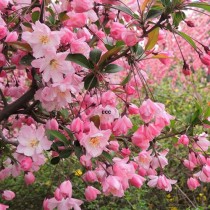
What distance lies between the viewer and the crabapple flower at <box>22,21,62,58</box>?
1.13 m

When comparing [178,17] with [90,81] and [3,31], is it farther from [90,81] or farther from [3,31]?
[3,31]

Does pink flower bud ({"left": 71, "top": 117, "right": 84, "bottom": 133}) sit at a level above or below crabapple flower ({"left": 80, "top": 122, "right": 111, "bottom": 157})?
above

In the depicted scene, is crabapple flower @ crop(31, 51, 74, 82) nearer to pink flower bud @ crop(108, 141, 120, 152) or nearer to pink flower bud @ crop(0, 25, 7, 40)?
pink flower bud @ crop(0, 25, 7, 40)

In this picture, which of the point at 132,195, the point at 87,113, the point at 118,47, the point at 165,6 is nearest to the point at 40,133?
the point at 87,113

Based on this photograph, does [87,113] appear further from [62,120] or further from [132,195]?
[132,195]

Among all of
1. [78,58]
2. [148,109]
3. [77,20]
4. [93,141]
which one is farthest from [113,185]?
[77,20]

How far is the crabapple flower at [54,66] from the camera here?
3.81 ft

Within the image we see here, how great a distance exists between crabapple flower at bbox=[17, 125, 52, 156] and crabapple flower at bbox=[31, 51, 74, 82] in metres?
0.22

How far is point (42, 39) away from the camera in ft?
3.73

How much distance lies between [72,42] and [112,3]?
179 mm

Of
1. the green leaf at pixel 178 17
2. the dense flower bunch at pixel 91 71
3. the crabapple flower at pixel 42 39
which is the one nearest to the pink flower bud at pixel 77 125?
the dense flower bunch at pixel 91 71

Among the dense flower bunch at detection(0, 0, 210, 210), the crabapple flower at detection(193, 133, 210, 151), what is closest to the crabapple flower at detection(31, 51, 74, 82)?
the dense flower bunch at detection(0, 0, 210, 210)

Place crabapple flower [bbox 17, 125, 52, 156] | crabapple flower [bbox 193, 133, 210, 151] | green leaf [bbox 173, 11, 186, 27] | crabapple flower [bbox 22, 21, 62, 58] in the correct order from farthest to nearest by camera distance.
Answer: crabapple flower [bbox 193, 133, 210, 151] < crabapple flower [bbox 17, 125, 52, 156] < green leaf [bbox 173, 11, 186, 27] < crabapple flower [bbox 22, 21, 62, 58]

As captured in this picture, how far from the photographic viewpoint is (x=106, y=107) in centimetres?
128
